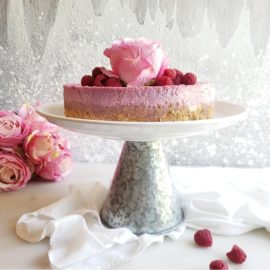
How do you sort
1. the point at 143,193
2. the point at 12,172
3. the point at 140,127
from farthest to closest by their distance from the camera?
the point at 12,172
the point at 143,193
the point at 140,127

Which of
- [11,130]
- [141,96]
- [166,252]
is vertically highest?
[141,96]

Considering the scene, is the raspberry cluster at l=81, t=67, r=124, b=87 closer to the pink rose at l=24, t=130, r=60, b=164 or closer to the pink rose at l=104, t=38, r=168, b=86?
the pink rose at l=104, t=38, r=168, b=86

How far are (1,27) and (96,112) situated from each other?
Result: 50 cm

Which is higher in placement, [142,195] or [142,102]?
[142,102]

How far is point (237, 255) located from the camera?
47 centimetres

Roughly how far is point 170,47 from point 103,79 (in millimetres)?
364

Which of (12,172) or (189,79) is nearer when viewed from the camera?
(189,79)

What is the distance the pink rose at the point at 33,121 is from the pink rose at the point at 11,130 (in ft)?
0.06

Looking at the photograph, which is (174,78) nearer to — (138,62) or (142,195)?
(138,62)

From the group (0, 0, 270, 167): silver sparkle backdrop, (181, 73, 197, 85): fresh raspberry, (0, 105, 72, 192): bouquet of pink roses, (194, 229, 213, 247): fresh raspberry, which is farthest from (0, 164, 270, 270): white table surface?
(0, 0, 270, 167): silver sparkle backdrop

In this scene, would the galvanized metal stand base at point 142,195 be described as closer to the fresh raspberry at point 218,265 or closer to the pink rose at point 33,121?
the fresh raspberry at point 218,265

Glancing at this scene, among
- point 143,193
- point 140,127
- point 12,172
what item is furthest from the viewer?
point 12,172

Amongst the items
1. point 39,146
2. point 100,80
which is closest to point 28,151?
point 39,146

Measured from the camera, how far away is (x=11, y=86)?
89 centimetres
